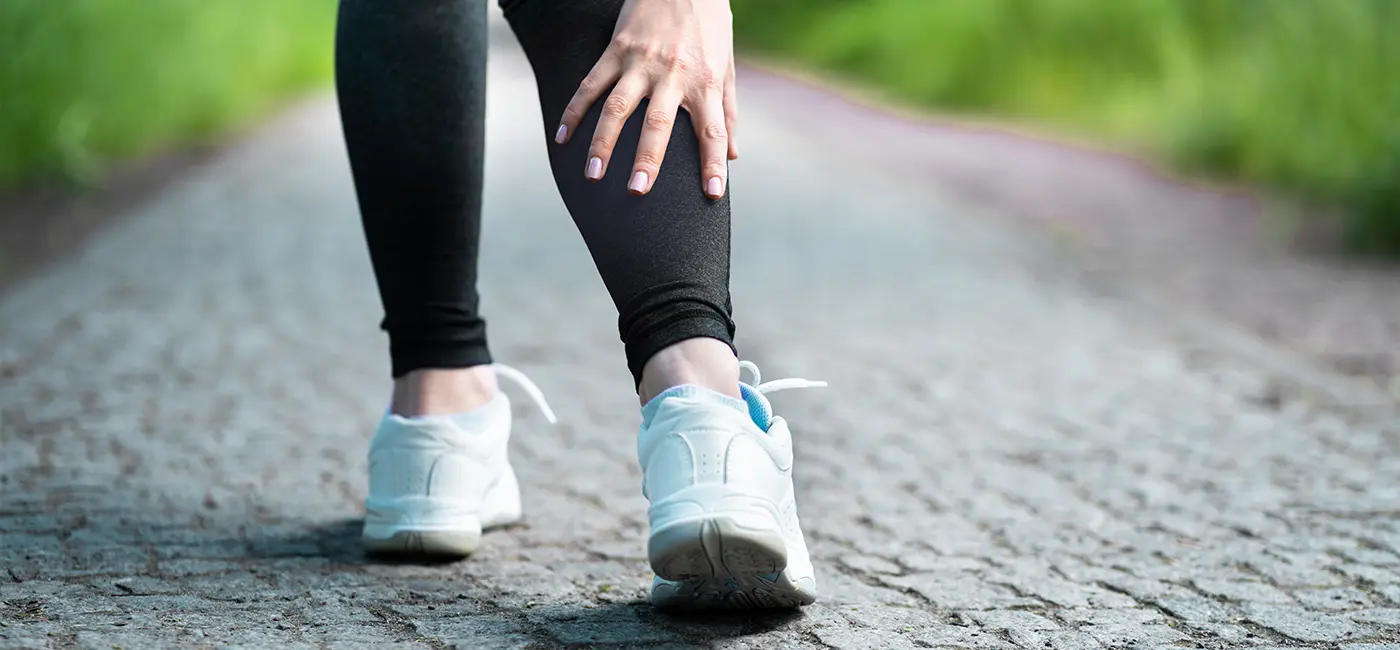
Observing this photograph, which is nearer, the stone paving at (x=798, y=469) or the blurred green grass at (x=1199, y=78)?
the stone paving at (x=798, y=469)

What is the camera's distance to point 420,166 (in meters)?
1.86

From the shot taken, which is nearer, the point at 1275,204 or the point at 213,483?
the point at 213,483

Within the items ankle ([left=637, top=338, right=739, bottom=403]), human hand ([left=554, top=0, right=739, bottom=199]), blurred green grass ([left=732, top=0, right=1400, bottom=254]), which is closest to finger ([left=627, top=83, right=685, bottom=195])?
human hand ([left=554, top=0, right=739, bottom=199])

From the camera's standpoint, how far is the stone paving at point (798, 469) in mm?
1703

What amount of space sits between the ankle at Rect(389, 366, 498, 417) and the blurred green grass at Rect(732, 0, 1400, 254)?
14.6ft

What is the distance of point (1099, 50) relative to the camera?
10.9m

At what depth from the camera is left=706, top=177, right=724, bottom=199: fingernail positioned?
5.02 ft

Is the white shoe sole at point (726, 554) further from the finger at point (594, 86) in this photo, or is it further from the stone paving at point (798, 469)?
the finger at point (594, 86)

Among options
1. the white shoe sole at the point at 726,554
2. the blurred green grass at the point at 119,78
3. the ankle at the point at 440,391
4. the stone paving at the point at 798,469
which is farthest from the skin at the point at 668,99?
the blurred green grass at the point at 119,78

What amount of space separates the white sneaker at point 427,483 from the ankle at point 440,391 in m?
0.01

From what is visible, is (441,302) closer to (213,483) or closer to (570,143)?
(570,143)

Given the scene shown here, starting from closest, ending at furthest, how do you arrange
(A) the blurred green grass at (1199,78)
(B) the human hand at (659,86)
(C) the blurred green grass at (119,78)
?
(B) the human hand at (659,86) < (A) the blurred green grass at (1199,78) < (C) the blurred green grass at (119,78)

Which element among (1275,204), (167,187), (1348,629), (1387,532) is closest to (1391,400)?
(1387,532)

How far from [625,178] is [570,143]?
0.28ft
